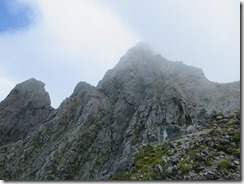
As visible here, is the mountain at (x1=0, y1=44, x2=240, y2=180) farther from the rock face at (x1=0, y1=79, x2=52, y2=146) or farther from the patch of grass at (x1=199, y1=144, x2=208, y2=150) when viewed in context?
the patch of grass at (x1=199, y1=144, x2=208, y2=150)

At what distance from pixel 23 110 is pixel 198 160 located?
11507cm

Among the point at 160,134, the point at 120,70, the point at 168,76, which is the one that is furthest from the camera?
the point at 120,70

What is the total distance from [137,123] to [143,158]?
68.2m

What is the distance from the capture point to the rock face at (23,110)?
392ft

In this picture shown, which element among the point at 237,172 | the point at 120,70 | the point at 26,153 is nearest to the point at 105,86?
the point at 120,70

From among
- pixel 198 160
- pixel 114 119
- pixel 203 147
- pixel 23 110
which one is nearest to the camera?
pixel 198 160

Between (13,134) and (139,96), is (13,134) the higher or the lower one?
the lower one

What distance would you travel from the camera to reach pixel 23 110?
412 feet

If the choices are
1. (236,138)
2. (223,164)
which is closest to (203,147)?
(236,138)

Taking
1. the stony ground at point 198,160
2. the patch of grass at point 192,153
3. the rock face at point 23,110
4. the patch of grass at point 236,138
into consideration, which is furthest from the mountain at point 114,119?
the patch of grass at point 236,138

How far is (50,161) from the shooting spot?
280 feet

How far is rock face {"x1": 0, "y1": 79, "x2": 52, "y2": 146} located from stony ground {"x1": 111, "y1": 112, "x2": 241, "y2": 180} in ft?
346

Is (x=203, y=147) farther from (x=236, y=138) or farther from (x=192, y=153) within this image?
(x=236, y=138)

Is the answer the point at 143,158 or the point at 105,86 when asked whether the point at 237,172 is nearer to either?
the point at 143,158
